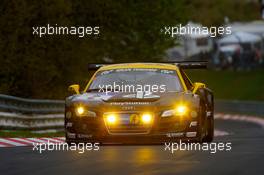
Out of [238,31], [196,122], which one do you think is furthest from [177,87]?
[238,31]

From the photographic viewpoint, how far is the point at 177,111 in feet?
51.5

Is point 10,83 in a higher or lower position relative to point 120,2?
lower

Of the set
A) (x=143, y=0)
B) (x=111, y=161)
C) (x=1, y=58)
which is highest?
(x=143, y=0)

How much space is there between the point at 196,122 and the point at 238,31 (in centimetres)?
5897

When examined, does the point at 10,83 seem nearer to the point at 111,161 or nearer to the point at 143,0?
the point at 143,0

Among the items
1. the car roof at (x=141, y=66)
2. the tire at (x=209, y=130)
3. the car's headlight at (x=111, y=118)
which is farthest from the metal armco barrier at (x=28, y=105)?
the car's headlight at (x=111, y=118)

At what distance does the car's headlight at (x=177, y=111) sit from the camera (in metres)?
15.6

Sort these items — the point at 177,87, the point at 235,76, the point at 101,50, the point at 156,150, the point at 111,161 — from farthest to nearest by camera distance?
the point at 235,76, the point at 101,50, the point at 177,87, the point at 156,150, the point at 111,161

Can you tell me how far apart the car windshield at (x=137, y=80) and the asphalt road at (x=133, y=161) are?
95 centimetres

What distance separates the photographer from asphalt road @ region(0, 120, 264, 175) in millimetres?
12273

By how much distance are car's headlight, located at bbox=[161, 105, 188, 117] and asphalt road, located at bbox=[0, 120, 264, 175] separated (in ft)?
1.80

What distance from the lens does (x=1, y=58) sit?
79.3 feet

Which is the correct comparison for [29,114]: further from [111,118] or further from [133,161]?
[133,161]

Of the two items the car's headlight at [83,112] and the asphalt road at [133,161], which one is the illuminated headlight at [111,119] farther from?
the asphalt road at [133,161]
